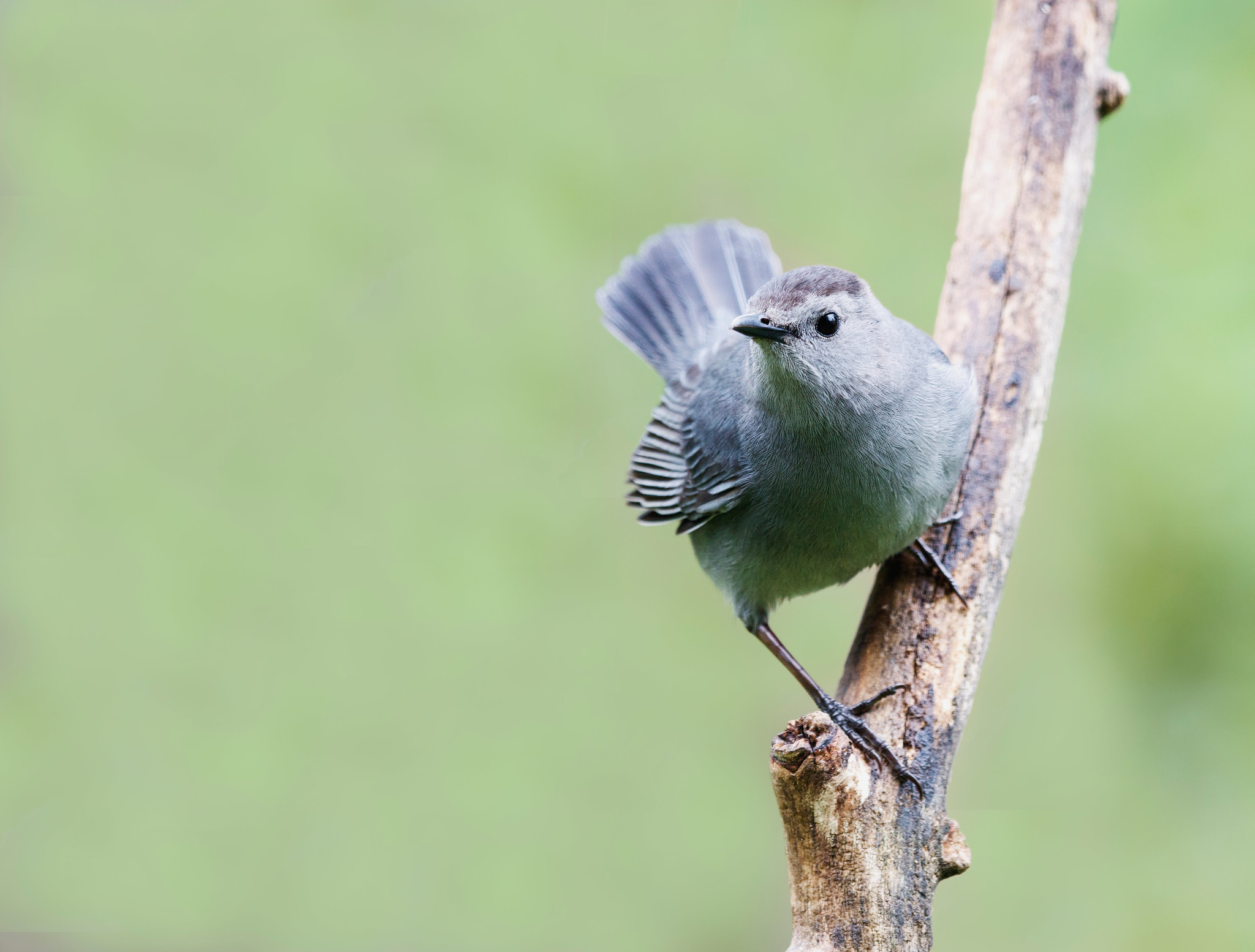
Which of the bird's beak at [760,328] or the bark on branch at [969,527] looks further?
the bird's beak at [760,328]

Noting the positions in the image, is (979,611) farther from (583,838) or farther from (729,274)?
(583,838)

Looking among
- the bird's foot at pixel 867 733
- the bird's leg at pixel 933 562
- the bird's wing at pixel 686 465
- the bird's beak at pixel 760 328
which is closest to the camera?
the bird's foot at pixel 867 733

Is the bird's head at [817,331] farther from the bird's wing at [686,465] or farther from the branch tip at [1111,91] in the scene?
the branch tip at [1111,91]

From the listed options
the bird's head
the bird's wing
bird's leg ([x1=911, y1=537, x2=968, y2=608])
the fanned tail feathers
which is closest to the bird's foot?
bird's leg ([x1=911, y1=537, x2=968, y2=608])

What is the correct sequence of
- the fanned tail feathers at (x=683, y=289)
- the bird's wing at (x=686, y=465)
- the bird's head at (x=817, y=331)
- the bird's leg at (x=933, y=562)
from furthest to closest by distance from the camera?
the fanned tail feathers at (x=683, y=289) < the bird's wing at (x=686, y=465) < the bird's leg at (x=933, y=562) < the bird's head at (x=817, y=331)

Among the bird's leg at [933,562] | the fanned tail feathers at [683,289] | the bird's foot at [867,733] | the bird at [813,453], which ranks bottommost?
the bird's foot at [867,733]

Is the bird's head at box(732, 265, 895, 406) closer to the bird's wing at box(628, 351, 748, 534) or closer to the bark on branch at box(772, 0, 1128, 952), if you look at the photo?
the bird's wing at box(628, 351, 748, 534)

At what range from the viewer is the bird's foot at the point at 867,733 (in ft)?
9.50

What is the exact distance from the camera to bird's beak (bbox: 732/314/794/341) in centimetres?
301

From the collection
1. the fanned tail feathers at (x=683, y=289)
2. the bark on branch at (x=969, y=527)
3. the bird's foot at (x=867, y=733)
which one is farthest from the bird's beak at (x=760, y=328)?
the fanned tail feathers at (x=683, y=289)

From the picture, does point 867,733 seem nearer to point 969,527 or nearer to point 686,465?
point 969,527

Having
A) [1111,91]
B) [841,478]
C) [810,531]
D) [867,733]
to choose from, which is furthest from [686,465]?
[1111,91]

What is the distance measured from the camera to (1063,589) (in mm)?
5203

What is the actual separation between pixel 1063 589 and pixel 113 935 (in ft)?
15.6
